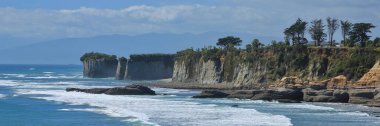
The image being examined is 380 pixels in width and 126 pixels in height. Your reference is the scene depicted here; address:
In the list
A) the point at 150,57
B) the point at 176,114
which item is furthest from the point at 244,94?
the point at 150,57

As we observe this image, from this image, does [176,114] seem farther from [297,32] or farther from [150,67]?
[150,67]

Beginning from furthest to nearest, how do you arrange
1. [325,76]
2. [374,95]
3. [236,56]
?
[236,56], [325,76], [374,95]

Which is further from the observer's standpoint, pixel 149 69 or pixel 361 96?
pixel 149 69

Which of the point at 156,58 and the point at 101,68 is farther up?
the point at 156,58

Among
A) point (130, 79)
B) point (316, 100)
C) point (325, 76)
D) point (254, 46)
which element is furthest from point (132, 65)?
point (316, 100)

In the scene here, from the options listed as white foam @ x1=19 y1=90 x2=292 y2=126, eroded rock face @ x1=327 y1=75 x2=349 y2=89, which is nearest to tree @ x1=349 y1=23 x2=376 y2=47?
eroded rock face @ x1=327 y1=75 x2=349 y2=89

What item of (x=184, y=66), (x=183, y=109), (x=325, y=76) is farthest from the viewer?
(x=184, y=66)

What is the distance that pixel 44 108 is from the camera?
67.4m

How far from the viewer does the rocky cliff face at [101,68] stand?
188500 mm

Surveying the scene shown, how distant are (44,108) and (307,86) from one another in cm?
3300

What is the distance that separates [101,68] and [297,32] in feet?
258

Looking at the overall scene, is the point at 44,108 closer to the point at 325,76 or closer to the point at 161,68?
the point at 325,76

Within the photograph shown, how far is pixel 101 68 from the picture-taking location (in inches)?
7470

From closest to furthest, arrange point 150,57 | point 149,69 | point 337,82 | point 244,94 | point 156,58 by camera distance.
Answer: point 244,94 → point 337,82 → point 149,69 → point 156,58 → point 150,57
